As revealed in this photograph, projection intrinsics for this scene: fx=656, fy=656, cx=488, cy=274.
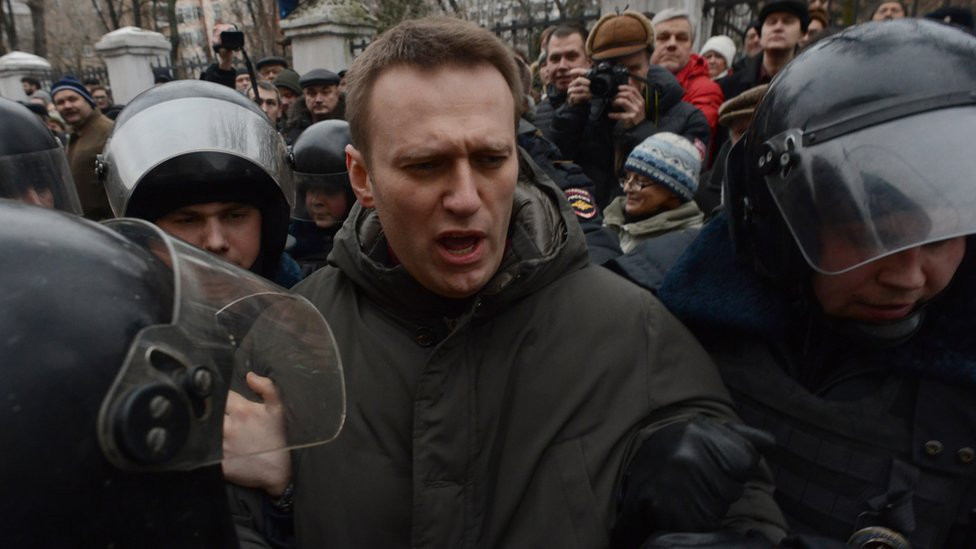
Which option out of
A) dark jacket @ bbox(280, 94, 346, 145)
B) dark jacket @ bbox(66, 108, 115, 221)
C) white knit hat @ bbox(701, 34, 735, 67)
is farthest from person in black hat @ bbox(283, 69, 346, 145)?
white knit hat @ bbox(701, 34, 735, 67)

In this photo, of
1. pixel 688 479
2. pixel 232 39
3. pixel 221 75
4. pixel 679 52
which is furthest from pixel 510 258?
pixel 221 75

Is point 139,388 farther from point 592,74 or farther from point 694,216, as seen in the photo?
point 592,74

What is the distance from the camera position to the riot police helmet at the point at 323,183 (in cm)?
328

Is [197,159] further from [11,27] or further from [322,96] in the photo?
[11,27]

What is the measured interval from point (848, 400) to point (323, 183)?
2561 millimetres

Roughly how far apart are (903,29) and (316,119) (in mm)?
5189

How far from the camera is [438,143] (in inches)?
54.5

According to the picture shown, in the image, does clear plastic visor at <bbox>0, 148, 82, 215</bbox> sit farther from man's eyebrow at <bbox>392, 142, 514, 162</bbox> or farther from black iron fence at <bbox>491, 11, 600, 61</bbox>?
black iron fence at <bbox>491, 11, 600, 61</bbox>

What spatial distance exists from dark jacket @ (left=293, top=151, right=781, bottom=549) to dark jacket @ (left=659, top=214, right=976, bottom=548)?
14 centimetres

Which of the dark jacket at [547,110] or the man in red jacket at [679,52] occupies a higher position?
the man in red jacket at [679,52]

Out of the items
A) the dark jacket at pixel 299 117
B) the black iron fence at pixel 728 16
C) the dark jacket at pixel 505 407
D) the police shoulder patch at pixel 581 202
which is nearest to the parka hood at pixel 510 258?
the dark jacket at pixel 505 407

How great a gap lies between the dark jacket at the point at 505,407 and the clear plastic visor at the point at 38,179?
152 centimetres

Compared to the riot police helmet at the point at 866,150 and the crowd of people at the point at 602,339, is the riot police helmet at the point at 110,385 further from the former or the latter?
the riot police helmet at the point at 866,150

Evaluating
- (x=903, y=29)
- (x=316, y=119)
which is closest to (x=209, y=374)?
(x=903, y=29)
